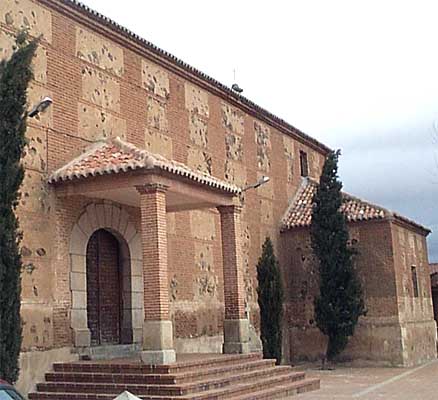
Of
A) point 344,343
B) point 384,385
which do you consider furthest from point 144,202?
point 344,343

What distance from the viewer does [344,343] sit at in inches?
735

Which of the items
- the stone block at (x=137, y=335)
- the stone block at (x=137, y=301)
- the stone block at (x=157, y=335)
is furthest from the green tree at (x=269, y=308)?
the stone block at (x=157, y=335)

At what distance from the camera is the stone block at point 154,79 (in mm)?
14700

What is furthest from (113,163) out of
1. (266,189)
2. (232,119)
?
(266,189)

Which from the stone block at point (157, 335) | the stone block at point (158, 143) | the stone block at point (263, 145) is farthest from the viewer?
the stone block at point (263, 145)

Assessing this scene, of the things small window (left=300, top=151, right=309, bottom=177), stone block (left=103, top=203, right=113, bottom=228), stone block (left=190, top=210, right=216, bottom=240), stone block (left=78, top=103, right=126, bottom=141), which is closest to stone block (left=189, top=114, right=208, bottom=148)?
stone block (left=190, top=210, right=216, bottom=240)

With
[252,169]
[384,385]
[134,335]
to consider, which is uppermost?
[252,169]

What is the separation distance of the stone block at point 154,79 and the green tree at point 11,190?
440cm

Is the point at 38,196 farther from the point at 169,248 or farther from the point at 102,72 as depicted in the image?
the point at 169,248

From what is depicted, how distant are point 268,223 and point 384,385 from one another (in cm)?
674

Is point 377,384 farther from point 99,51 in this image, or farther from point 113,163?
point 99,51

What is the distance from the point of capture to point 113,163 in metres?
11.7

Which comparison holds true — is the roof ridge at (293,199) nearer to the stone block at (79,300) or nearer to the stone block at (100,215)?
the stone block at (100,215)

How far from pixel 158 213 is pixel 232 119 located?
298 inches
